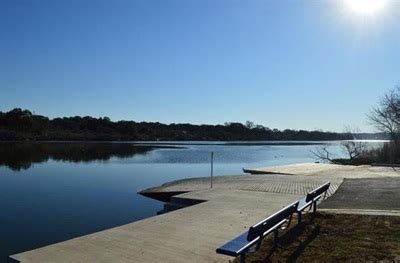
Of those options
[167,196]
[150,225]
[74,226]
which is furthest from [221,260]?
[167,196]

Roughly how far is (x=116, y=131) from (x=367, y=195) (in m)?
136

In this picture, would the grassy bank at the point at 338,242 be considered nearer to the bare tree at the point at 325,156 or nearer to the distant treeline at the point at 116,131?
the bare tree at the point at 325,156

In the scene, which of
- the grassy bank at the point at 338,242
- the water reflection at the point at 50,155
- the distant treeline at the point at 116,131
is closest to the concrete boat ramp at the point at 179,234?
the grassy bank at the point at 338,242

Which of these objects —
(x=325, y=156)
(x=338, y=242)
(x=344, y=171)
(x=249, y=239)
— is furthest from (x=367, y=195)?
(x=325, y=156)

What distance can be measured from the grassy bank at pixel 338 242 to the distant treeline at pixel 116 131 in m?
89.7

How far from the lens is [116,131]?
147 metres

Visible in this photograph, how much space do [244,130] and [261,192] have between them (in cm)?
15797

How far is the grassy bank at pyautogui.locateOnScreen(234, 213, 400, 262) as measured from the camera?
6660 mm

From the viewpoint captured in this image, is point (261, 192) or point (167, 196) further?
point (167, 196)

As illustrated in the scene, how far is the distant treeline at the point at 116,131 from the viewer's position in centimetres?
12031

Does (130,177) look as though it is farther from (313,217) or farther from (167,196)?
(313,217)

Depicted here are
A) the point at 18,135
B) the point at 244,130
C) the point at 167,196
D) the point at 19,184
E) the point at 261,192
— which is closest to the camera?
the point at 261,192

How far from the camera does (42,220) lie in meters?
13.7

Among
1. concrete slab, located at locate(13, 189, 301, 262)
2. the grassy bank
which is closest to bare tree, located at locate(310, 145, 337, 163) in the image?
concrete slab, located at locate(13, 189, 301, 262)
